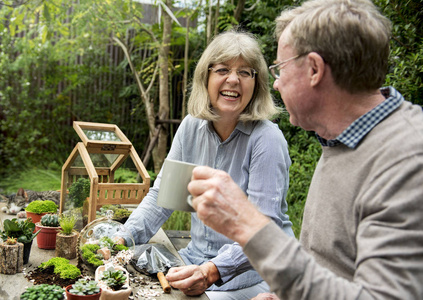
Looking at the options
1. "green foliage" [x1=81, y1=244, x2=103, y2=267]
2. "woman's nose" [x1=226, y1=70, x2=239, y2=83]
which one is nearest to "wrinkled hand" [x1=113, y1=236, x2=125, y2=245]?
"green foliage" [x1=81, y1=244, x2=103, y2=267]

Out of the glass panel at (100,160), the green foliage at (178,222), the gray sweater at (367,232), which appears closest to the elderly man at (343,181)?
the gray sweater at (367,232)

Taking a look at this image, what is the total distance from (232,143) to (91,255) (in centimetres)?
87

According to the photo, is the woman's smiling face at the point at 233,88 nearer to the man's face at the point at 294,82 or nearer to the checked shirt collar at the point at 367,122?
the man's face at the point at 294,82

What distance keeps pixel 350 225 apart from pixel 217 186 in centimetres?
35

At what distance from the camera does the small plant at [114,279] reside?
1.26m

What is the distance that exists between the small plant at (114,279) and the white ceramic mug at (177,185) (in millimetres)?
303

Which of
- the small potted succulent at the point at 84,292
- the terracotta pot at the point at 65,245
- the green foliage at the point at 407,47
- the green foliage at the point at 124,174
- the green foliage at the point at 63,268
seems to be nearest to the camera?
the small potted succulent at the point at 84,292

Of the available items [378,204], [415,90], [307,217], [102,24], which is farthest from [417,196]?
[102,24]

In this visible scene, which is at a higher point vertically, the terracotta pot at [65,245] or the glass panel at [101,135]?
the glass panel at [101,135]

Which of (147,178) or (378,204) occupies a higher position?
(378,204)

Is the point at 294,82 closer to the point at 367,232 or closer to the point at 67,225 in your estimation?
the point at 367,232

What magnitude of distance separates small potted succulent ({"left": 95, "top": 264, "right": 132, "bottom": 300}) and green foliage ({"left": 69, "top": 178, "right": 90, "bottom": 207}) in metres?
0.70

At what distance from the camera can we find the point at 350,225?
101cm

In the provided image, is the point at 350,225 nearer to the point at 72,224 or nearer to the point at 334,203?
the point at 334,203
